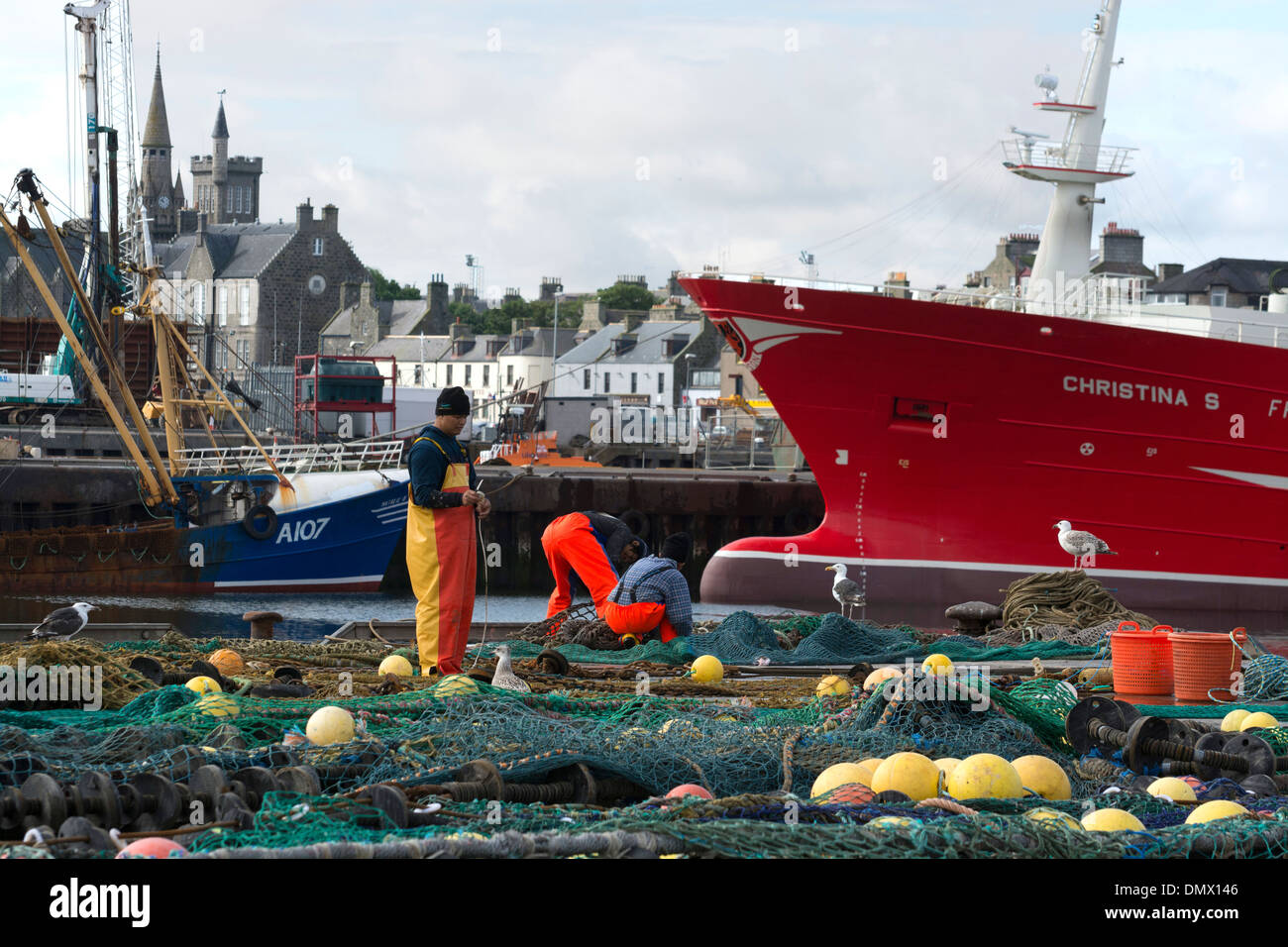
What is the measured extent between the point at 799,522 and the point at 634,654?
824 inches

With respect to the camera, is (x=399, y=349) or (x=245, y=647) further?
(x=399, y=349)

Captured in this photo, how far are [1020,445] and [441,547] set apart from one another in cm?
1150

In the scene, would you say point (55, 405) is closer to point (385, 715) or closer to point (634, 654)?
point (634, 654)

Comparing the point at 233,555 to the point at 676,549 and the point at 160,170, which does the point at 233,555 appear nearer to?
the point at 676,549

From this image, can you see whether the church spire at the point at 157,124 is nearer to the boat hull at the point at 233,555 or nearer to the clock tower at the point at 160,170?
the clock tower at the point at 160,170

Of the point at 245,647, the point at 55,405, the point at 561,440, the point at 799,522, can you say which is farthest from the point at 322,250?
the point at 245,647

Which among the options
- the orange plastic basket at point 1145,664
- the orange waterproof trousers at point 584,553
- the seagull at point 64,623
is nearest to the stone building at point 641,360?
the orange waterproof trousers at point 584,553

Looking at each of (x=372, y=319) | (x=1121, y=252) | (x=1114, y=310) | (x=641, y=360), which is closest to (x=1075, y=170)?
(x=1114, y=310)

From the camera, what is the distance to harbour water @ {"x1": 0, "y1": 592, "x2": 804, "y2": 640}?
20.8m

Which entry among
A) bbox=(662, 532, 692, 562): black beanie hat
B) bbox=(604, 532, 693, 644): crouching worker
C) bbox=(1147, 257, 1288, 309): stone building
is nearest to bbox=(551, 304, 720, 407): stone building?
bbox=(1147, 257, 1288, 309): stone building

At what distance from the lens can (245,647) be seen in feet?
27.8

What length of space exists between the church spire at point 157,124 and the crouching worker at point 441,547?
113 metres

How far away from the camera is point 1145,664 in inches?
299

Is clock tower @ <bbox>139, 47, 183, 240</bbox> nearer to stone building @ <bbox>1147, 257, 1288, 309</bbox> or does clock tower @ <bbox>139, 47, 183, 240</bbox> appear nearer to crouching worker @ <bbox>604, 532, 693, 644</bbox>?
stone building @ <bbox>1147, 257, 1288, 309</bbox>
